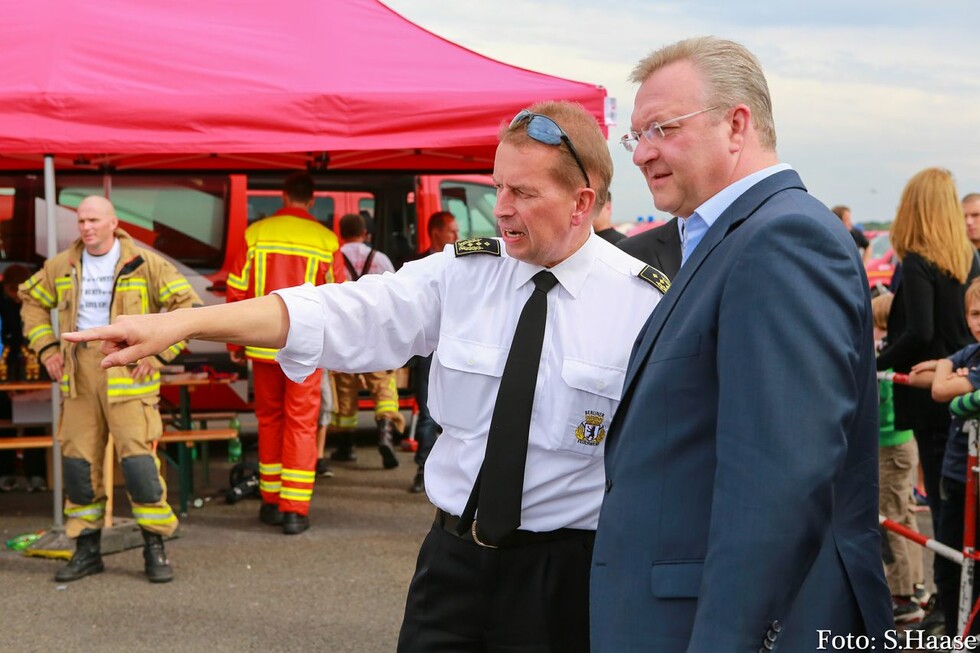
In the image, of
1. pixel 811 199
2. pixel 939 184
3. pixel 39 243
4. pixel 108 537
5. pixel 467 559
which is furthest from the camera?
pixel 39 243

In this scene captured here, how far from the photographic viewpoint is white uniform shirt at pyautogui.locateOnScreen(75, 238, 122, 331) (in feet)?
19.9

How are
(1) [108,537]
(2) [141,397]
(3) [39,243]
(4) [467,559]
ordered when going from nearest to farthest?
1. (4) [467,559]
2. (2) [141,397]
3. (1) [108,537]
4. (3) [39,243]

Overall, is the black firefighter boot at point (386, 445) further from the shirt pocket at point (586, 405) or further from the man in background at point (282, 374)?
the shirt pocket at point (586, 405)

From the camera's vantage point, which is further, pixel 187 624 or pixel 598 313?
pixel 187 624

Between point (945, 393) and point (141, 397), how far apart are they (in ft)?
13.6

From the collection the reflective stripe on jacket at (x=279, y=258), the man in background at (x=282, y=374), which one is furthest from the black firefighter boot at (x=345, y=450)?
the reflective stripe on jacket at (x=279, y=258)

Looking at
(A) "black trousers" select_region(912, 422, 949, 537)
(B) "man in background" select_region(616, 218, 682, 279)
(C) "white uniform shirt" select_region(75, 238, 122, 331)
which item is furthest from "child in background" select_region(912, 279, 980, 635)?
(C) "white uniform shirt" select_region(75, 238, 122, 331)

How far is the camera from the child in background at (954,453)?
4.27 meters

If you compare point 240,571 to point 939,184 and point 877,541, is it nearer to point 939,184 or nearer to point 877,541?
point 939,184

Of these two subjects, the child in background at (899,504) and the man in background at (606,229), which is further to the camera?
the man in background at (606,229)

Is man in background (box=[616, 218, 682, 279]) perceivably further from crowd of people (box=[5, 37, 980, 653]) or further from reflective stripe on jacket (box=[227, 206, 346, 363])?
reflective stripe on jacket (box=[227, 206, 346, 363])

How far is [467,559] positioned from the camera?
248cm

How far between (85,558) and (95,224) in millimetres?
1892

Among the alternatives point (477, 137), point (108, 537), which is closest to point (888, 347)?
point (477, 137)
